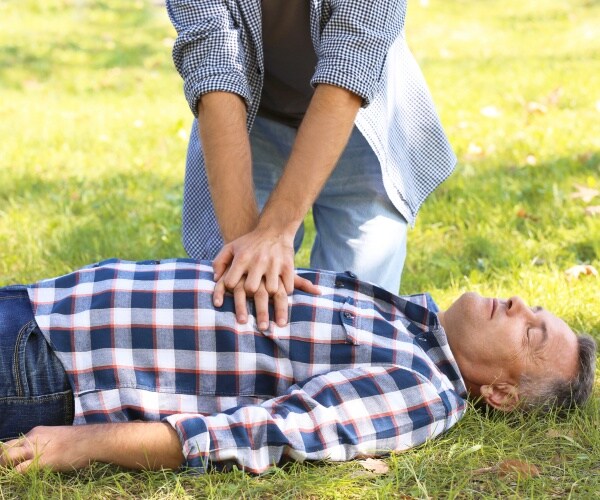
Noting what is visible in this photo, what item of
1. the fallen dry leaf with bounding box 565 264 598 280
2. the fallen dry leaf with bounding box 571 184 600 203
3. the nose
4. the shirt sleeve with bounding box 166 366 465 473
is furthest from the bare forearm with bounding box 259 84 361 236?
the fallen dry leaf with bounding box 571 184 600 203

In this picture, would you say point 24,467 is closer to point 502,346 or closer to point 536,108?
point 502,346

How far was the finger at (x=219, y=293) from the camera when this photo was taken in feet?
8.26

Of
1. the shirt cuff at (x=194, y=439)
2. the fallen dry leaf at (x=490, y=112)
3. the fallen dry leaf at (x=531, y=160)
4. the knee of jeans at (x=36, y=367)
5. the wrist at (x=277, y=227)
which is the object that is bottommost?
the shirt cuff at (x=194, y=439)

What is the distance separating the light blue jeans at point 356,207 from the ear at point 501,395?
61 cm

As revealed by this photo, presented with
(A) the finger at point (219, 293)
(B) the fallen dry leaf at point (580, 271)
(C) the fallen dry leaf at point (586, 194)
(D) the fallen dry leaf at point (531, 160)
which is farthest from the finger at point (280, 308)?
(D) the fallen dry leaf at point (531, 160)

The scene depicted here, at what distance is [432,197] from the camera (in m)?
4.80

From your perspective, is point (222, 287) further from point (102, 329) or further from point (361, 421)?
point (361, 421)

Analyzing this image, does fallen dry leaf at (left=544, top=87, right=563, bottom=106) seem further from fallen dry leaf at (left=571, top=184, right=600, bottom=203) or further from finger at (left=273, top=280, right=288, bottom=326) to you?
finger at (left=273, top=280, right=288, bottom=326)

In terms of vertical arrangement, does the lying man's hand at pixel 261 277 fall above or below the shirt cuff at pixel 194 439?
above

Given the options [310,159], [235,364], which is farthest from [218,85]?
[235,364]

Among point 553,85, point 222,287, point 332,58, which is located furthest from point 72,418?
point 553,85

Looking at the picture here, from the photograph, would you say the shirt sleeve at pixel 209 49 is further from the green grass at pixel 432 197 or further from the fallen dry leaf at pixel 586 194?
the fallen dry leaf at pixel 586 194

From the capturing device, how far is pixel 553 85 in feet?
24.3

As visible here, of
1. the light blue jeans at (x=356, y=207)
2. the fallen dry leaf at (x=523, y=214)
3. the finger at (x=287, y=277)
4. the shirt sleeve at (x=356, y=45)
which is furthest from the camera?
the fallen dry leaf at (x=523, y=214)
